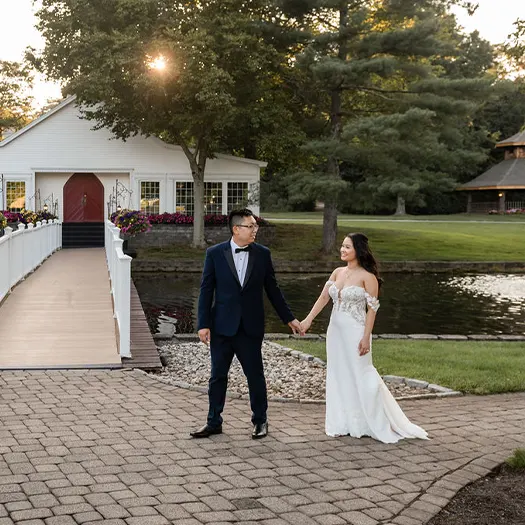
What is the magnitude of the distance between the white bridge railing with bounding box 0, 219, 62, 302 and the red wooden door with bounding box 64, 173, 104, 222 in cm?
952

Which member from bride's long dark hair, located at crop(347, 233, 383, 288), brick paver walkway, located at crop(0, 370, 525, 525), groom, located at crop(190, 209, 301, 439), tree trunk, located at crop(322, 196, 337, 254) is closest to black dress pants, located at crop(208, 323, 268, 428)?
groom, located at crop(190, 209, 301, 439)

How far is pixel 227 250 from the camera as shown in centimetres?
684

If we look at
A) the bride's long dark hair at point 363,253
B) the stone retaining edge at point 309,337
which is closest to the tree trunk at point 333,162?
the stone retaining edge at point 309,337

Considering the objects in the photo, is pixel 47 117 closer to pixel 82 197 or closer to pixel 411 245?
pixel 82 197

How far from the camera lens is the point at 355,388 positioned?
23.0 feet

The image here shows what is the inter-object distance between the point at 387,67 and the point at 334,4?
12.1ft

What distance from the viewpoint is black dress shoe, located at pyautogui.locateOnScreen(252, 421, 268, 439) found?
6.74 m

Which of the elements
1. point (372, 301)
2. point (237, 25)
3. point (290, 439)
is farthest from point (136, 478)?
point (237, 25)

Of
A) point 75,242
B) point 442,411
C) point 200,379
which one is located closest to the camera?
point 442,411

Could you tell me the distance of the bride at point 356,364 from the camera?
685 cm

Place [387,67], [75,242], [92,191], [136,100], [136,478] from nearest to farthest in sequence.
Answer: [136,478]
[387,67]
[136,100]
[75,242]
[92,191]

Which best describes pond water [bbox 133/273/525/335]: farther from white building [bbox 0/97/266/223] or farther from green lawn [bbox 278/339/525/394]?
white building [bbox 0/97/266/223]

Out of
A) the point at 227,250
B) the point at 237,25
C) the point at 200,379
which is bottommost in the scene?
the point at 200,379

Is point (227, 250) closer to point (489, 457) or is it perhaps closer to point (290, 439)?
point (290, 439)
